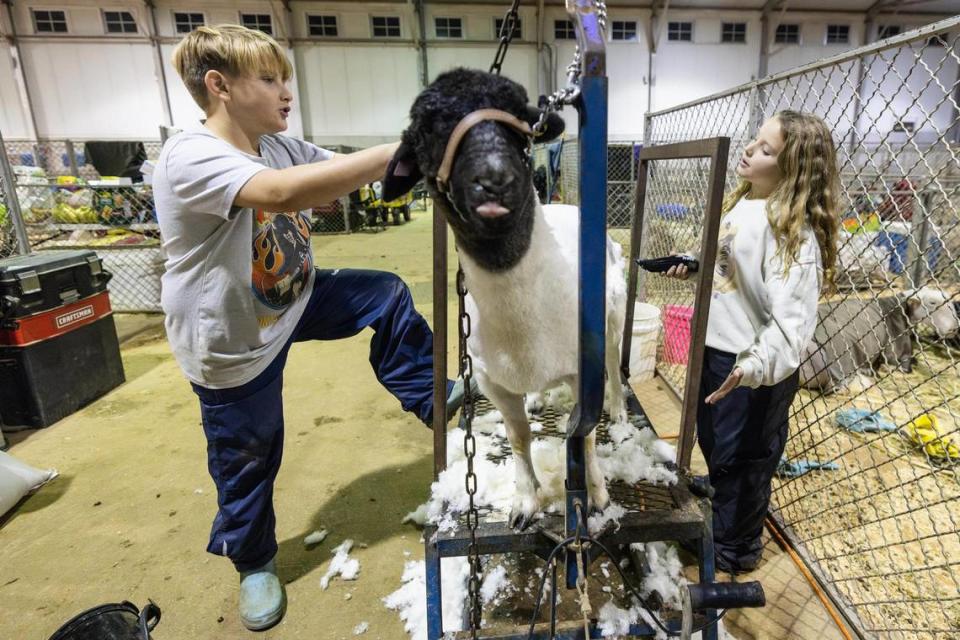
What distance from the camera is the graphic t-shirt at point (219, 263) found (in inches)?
64.9

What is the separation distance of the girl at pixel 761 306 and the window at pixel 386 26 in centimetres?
1915

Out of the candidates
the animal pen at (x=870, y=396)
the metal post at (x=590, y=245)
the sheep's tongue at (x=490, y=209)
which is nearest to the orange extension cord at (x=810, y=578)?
the animal pen at (x=870, y=396)

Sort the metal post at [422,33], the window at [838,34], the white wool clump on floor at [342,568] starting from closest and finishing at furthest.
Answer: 1. the white wool clump on floor at [342,568]
2. the metal post at [422,33]
3. the window at [838,34]

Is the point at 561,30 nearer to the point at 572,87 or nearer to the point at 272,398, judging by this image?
the point at 272,398

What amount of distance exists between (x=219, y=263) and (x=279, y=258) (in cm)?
26

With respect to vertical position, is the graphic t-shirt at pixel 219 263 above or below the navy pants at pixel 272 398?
above

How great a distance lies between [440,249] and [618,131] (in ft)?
65.6

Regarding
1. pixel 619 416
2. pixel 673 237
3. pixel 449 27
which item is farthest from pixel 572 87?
pixel 449 27

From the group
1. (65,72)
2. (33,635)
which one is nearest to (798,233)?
(33,635)

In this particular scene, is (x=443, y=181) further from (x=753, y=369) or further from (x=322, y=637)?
(x=322, y=637)

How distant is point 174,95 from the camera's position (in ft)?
58.5

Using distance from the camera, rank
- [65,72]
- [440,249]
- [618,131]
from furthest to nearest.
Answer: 1. [618,131]
2. [65,72]
3. [440,249]

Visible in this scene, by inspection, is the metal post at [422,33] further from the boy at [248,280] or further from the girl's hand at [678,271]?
the girl's hand at [678,271]

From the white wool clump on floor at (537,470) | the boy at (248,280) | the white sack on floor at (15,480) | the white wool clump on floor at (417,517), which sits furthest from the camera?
the white sack on floor at (15,480)
